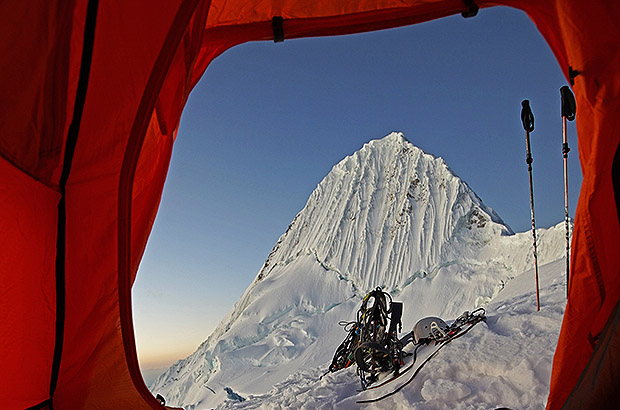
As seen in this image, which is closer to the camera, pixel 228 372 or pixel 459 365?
pixel 459 365

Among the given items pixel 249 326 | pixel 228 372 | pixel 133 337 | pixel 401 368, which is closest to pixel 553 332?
pixel 401 368

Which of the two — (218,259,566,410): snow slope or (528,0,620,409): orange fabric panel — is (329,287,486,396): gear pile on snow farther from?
(528,0,620,409): orange fabric panel

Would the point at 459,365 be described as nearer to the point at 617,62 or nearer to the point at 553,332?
the point at 553,332

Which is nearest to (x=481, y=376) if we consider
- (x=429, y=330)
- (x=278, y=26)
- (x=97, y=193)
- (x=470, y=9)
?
(x=429, y=330)

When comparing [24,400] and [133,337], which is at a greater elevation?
[133,337]

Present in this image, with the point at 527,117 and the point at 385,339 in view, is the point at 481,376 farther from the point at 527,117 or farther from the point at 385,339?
the point at 527,117

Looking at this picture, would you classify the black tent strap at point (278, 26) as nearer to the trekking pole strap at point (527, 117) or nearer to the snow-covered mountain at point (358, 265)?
the trekking pole strap at point (527, 117)

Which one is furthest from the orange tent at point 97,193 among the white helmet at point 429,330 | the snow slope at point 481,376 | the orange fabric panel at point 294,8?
the white helmet at point 429,330
